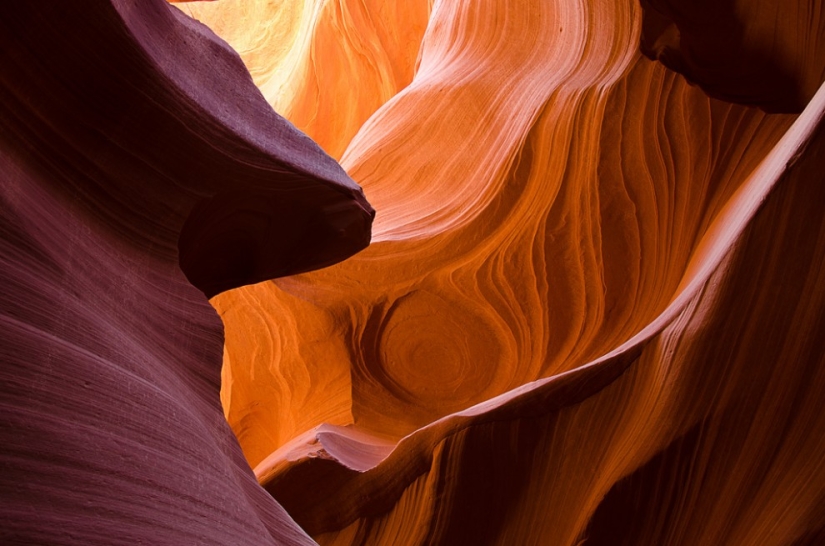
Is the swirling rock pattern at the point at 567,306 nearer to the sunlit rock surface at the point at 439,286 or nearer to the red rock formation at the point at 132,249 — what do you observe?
the sunlit rock surface at the point at 439,286

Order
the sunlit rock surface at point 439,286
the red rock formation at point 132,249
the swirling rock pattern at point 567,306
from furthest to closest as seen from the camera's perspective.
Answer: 1. the swirling rock pattern at point 567,306
2. the sunlit rock surface at point 439,286
3. the red rock formation at point 132,249

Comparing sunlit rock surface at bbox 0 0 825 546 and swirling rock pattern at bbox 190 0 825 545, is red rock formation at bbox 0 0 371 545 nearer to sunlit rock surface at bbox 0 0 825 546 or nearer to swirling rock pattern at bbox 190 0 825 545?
sunlit rock surface at bbox 0 0 825 546

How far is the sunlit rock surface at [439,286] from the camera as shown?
1.10 meters

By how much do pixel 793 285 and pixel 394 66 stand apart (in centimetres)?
423

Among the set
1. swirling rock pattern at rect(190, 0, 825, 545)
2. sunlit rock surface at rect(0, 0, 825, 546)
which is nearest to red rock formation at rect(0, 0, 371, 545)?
sunlit rock surface at rect(0, 0, 825, 546)

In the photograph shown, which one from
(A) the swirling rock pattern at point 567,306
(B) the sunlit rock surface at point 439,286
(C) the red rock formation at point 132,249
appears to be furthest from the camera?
(A) the swirling rock pattern at point 567,306

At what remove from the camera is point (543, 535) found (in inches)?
84.7

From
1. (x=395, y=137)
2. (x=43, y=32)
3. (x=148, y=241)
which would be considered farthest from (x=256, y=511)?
(x=395, y=137)

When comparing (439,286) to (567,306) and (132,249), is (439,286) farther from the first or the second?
(132,249)

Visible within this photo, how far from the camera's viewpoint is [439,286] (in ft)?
10.8

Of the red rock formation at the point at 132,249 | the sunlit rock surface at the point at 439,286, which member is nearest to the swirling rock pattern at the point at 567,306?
the sunlit rock surface at the point at 439,286

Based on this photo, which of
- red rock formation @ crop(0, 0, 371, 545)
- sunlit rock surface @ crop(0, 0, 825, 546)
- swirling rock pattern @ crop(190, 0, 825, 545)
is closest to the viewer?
red rock formation @ crop(0, 0, 371, 545)

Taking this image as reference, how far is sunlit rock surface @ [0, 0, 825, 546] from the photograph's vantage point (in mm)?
1096

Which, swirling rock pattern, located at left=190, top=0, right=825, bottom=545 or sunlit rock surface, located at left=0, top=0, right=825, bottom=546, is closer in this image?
sunlit rock surface, located at left=0, top=0, right=825, bottom=546
